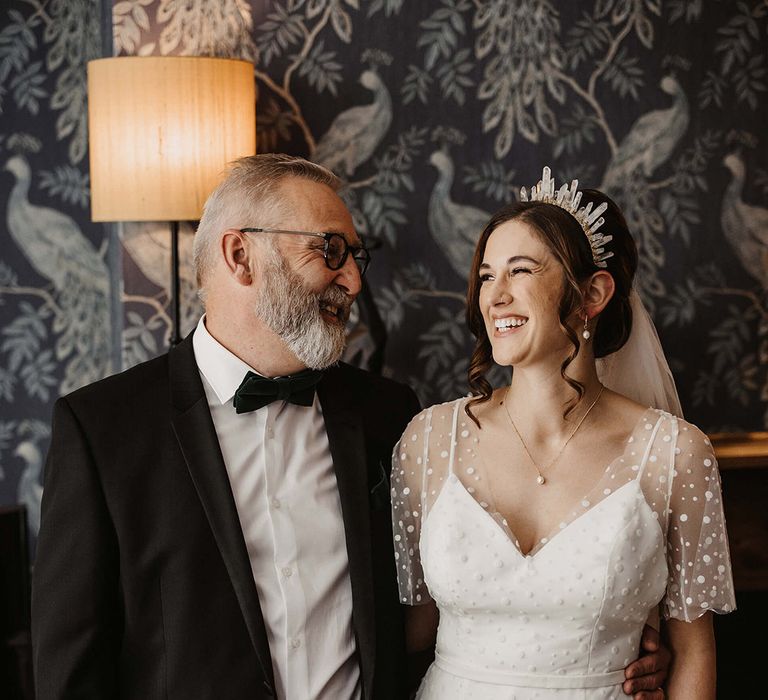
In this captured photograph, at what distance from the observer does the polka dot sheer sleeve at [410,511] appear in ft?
7.07

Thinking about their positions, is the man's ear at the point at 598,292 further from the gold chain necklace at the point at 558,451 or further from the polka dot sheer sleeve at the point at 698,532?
the polka dot sheer sleeve at the point at 698,532

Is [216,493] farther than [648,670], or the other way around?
[648,670]

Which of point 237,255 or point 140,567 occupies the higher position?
point 237,255

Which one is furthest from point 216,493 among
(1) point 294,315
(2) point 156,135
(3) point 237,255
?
(2) point 156,135

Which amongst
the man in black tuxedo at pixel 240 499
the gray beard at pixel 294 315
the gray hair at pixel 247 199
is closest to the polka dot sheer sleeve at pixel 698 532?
the man in black tuxedo at pixel 240 499

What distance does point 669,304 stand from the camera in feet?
10.9

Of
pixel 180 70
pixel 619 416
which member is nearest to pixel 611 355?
pixel 619 416

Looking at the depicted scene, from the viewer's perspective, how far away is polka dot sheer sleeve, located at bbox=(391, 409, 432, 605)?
2154 mm

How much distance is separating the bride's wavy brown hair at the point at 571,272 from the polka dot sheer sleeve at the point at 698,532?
261 millimetres

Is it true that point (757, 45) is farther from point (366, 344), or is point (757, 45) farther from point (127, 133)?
point (127, 133)

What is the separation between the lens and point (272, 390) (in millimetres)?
2006

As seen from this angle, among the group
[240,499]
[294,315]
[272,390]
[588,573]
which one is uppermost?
[294,315]

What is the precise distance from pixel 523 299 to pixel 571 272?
0.38ft

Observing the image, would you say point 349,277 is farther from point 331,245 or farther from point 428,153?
point 428,153
